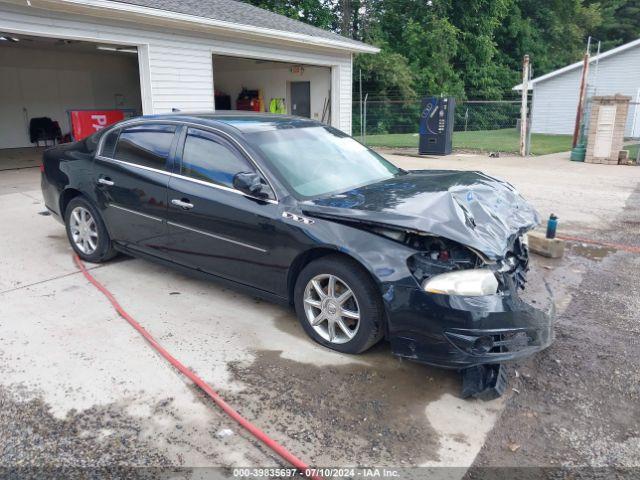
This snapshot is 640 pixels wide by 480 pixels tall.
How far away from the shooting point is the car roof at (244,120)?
13.8 ft

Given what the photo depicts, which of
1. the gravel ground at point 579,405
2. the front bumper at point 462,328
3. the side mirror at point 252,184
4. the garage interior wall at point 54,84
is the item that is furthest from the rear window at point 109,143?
the garage interior wall at point 54,84

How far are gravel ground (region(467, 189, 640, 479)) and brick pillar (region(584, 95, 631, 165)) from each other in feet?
37.1

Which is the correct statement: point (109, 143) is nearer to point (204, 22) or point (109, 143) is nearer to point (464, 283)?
point (464, 283)

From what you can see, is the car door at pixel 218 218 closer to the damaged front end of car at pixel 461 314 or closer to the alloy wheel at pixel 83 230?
the damaged front end of car at pixel 461 314

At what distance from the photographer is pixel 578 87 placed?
2614cm

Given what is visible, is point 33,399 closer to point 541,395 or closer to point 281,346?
point 281,346

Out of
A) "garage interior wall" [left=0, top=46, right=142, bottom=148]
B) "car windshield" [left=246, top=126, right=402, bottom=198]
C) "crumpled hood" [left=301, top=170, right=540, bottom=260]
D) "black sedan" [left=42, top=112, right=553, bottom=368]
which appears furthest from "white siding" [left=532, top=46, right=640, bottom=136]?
"black sedan" [left=42, top=112, right=553, bottom=368]

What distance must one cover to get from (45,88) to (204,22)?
384 inches

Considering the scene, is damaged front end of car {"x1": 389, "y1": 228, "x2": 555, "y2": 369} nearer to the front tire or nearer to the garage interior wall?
the front tire

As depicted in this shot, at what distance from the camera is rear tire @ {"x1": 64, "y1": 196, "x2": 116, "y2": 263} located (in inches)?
201

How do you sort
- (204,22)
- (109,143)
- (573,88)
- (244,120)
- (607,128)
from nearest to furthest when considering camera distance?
(244,120) → (109,143) → (204,22) → (607,128) → (573,88)

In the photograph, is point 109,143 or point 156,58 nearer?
point 109,143

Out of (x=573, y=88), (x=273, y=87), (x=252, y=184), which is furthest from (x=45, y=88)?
(x=573, y=88)

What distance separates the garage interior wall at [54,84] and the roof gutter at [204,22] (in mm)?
8097
